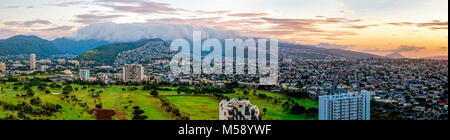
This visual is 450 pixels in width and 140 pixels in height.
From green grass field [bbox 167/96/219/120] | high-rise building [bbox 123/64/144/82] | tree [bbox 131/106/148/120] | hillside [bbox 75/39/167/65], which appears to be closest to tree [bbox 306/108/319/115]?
green grass field [bbox 167/96/219/120]

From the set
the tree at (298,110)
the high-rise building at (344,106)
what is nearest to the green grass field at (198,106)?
the tree at (298,110)

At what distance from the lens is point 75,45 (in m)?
25.6

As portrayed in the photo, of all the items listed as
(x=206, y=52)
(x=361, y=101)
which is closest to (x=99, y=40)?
(x=206, y=52)

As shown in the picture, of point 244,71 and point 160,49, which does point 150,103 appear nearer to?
point 244,71

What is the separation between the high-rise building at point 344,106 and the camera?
6363 mm

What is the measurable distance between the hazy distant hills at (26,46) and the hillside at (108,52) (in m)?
2.98

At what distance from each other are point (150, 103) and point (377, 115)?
18.4 ft

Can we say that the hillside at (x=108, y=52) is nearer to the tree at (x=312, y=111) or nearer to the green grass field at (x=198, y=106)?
the green grass field at (x=198, y=106)

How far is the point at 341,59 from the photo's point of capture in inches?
623

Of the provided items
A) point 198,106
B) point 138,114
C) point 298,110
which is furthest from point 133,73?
point 298,110

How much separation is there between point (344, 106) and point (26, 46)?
21.8 m

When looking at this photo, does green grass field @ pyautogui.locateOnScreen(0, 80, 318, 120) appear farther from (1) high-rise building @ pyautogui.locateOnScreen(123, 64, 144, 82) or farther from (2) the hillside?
(2) the hillside

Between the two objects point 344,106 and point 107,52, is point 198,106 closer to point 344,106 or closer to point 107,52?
point 344,106

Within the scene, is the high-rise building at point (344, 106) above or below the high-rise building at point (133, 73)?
below
